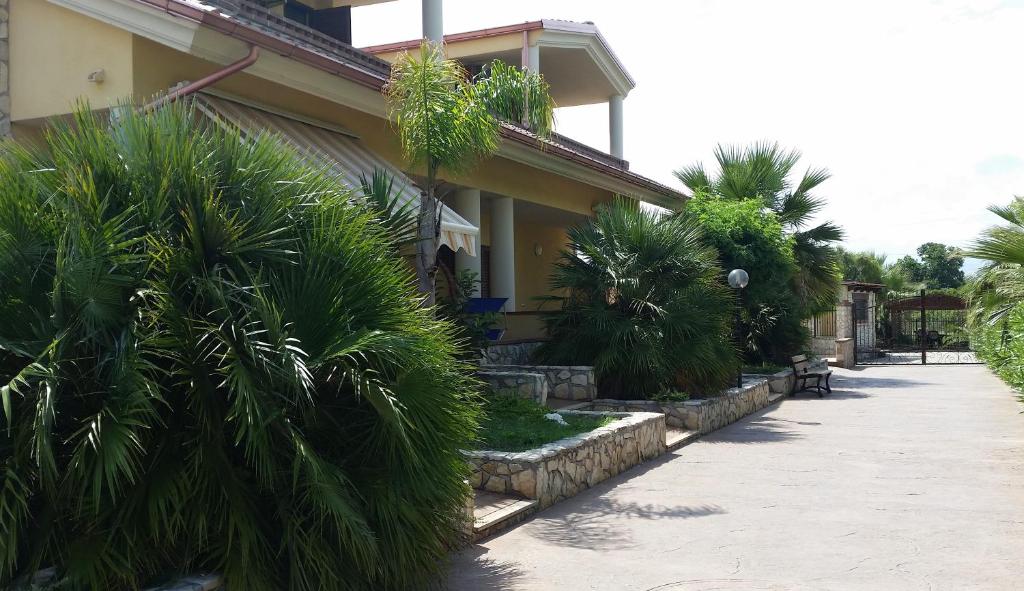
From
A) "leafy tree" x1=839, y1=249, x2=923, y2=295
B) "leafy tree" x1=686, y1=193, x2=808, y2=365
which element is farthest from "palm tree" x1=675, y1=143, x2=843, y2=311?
"leafy tree" x1=839, y1=249, x2=923, y2=295

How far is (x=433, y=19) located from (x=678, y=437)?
9.06 meters

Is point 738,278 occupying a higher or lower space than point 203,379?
higher

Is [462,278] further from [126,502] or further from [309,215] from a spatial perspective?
[126,502]

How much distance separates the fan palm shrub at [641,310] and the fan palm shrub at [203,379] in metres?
9.15

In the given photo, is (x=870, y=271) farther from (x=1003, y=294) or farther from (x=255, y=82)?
(x=255, y=82)

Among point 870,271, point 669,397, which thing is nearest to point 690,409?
point 669,397

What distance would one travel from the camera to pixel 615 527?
8.02 metres

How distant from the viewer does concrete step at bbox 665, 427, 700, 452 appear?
41.0 ft

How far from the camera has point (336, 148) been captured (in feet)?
37.0

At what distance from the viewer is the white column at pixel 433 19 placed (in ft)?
53.8

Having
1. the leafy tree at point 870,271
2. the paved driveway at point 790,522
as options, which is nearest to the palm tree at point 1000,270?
the paved driveway at point 790,522

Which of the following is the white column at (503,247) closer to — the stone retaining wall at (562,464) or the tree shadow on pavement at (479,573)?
the stone retaining wall at (562,464)

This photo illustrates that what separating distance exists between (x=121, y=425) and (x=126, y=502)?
49cm

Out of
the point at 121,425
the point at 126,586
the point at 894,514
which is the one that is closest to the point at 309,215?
the point at 121,425
